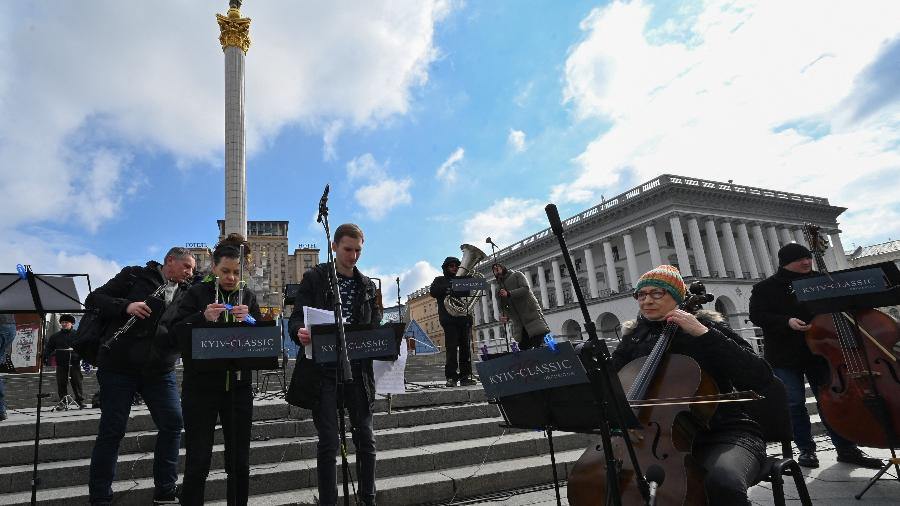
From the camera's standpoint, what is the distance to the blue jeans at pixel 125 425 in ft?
12.4

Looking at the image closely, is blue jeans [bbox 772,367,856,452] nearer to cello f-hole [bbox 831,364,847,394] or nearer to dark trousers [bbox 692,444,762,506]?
cello f-hole [bbox 831,364,847,394]

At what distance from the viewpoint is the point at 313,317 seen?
141 inches

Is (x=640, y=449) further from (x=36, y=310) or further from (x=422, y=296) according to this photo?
(x=422, y=296)

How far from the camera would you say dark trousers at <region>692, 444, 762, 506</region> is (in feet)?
7.69

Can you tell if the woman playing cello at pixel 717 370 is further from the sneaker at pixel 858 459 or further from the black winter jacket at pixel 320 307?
the sneaker at pixel 858 459

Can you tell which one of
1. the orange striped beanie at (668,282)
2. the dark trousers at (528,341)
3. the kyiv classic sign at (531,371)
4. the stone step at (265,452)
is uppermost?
the orange striped beanie at (668,282)

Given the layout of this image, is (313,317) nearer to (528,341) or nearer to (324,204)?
(324,204)

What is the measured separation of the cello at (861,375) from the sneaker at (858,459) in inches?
42.2

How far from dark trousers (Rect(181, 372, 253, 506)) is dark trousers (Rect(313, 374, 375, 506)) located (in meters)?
0.53

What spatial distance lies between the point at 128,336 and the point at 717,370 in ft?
14.5

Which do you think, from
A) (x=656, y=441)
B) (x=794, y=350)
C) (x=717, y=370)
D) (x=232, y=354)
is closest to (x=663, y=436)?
A: (x=656, y=441)

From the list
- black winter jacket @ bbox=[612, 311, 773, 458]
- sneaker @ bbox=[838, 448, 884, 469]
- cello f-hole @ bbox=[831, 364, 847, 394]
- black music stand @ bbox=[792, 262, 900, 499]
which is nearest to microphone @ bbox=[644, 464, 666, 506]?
black winter jacket @ bbox=[612, 311, 773, 458]

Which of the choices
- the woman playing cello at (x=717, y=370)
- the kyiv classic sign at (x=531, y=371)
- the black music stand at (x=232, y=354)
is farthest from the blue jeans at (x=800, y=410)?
the black music stand at (x=232, y=354)

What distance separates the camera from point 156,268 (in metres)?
4.43
